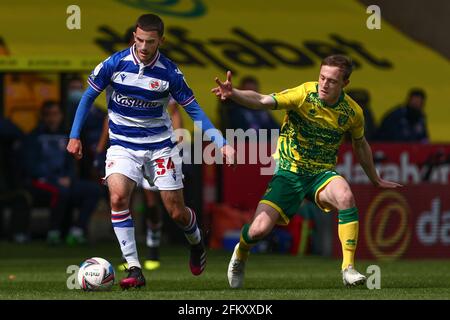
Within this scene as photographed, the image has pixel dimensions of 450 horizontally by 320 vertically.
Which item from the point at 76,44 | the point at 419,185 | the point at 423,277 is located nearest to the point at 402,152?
the point at 419,185

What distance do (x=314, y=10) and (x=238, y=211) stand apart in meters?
6.85

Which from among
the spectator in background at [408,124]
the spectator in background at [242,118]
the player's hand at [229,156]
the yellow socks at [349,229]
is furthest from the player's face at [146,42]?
the spectator in background at [408,124]

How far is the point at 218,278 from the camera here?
1127cm

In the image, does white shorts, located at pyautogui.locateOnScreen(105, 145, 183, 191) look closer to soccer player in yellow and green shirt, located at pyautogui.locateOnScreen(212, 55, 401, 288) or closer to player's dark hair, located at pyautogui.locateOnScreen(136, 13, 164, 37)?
soccer player in yellow and green shirt, located at pyautogui.locateOnScreen(212, 55, 401, 288)

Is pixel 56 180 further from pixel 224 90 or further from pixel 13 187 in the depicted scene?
pixel 224 90

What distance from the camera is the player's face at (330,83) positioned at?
378 inches

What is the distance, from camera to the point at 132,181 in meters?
9.56

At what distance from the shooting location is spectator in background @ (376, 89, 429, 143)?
702 inches

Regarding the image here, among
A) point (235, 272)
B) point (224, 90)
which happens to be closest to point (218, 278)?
point (235, 272)

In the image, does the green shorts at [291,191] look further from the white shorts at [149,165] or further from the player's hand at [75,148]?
the player's hand at [75,148]

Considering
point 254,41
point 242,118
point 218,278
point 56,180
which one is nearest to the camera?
point 218,278

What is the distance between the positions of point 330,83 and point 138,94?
1.42m

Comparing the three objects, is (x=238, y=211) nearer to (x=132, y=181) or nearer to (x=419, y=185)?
(x=419, y=185)

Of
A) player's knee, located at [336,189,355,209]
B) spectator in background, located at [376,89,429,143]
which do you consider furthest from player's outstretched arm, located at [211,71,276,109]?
spectator in background, located at [376,89,429,143]
